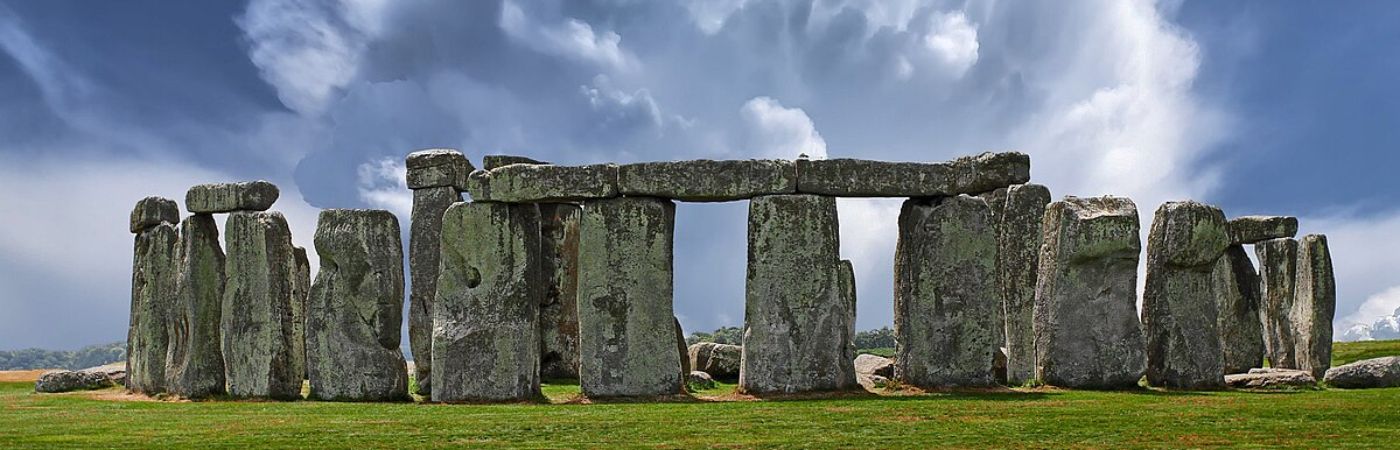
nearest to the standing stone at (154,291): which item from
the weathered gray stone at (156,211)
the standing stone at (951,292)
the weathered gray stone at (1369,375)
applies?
the weathered gray stone at (156,211)

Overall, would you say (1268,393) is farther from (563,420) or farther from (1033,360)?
(563,420)

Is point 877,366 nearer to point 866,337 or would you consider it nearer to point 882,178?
point 882,178

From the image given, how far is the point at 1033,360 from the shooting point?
24.1m

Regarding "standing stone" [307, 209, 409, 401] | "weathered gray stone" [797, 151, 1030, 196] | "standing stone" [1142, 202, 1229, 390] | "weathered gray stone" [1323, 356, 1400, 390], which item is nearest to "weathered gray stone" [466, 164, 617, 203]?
"standing stone" [307, 209, 409, 401]

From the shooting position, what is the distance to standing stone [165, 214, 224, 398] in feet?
76.1

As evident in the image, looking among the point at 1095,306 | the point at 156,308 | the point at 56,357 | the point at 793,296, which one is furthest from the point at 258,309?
the point at 56,357

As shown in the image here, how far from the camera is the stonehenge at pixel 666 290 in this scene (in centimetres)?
2042

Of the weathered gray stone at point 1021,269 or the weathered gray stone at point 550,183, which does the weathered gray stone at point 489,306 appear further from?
the weathered gray stone at point 1021,269

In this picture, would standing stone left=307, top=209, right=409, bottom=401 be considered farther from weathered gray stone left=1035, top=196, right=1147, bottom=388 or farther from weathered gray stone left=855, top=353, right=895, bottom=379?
weathered gray stone left=1035, top=196, right=1147, bottom=388

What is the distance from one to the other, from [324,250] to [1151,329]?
12977 millimetres

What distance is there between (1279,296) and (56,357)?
516 ft

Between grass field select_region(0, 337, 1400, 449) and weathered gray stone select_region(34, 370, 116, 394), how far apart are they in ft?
22.3

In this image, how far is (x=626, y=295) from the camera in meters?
20.4

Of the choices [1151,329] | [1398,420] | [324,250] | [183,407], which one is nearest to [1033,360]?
[1151,329]
